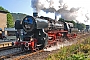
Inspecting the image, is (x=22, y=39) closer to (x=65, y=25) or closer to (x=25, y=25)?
(x=25, y=25)

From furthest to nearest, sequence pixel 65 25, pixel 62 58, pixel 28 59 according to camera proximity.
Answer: pixel 65 25 < pixel 28 59 < pixel 62 58

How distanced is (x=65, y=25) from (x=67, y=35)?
1.69 metres

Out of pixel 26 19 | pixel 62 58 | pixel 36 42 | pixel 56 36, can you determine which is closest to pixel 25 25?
pixel 26 19

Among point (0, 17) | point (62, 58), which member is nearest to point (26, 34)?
point (62, 58)

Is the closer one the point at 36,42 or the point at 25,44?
the point at 25,44

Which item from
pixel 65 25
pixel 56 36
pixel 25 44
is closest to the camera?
pixel 25 44

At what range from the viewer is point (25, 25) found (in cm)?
1602

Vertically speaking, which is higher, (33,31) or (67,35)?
(33,31)

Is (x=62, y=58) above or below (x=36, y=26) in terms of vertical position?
below

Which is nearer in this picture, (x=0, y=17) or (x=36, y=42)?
(x=36, y=42)

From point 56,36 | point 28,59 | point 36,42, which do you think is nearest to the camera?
point 28,59

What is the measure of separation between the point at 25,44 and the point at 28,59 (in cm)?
273

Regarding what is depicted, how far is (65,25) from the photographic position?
2312 cm

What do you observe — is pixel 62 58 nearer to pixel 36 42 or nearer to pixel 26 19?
pixel 36 42
